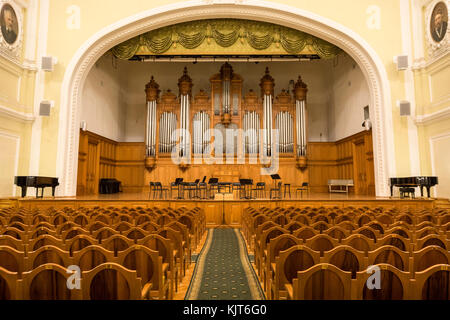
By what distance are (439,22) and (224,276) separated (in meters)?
8.36

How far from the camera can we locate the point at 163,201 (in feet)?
22.9

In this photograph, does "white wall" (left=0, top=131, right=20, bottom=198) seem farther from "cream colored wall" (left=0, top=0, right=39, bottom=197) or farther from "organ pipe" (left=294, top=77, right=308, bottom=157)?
"organ pipe" (left=294, top=77, right=308, bottom=157)

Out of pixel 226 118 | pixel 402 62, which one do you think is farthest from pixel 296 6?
pixel 226 118

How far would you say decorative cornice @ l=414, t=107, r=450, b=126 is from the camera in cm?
723

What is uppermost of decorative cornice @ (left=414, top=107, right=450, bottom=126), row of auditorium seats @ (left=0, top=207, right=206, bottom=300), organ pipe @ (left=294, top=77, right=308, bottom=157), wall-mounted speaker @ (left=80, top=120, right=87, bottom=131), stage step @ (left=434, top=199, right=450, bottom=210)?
organ pipe @ (left=294, top=77, right=308, bottom=157)

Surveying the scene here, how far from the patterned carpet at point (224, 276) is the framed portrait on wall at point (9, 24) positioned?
7.40m

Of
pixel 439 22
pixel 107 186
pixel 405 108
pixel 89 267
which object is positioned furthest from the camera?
pixel 107 186

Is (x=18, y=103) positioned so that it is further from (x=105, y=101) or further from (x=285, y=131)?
(x=285, y=131)

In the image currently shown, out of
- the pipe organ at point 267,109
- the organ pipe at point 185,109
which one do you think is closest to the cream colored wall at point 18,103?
the organ pipe at point 185,109

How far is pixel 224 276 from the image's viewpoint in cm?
288

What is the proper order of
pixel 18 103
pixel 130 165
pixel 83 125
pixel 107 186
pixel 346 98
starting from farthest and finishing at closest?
pixel 130 165 → pixel 346 98 → pixel 107 186 → pixel 83 125 → pixel 18 103

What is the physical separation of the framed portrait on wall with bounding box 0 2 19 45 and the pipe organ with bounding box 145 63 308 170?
5.17 meters

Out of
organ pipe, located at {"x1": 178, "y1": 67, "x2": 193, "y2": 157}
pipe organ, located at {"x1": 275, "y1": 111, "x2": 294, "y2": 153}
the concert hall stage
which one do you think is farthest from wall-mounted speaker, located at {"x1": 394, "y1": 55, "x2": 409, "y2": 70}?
organ pipe, located at {"x1": 178, "y1": 67, "x2": 193, "y2": 157}

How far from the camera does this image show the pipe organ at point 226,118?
12.1 m
